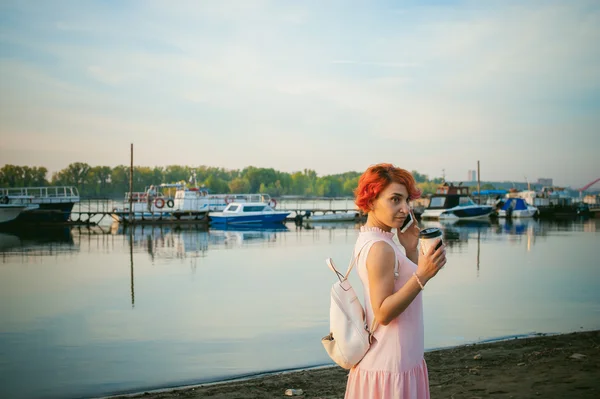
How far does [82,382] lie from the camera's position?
349 inches

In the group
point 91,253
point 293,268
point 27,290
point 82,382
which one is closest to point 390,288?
point 82,382

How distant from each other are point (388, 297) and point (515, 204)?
7552 cm

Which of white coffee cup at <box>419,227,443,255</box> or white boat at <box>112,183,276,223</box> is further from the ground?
white coffee cup at <box>419,227,443,255</box>

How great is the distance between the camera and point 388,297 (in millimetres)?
2873

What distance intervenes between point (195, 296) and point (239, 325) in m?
Result: 4.53

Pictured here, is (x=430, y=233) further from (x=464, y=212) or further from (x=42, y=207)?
(x=464, y=212)

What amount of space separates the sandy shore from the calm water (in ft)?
4.55

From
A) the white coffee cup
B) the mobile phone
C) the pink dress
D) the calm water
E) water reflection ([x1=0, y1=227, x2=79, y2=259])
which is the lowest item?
water reflection ([x1=0, y1=227, x2=79, y2=259])

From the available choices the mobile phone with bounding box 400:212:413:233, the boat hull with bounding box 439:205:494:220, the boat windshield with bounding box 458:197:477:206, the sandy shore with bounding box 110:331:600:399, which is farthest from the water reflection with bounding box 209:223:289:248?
the mobile phone with bounding box 400:212:413:233

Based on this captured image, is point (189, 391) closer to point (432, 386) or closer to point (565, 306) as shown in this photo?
point (432, 386)

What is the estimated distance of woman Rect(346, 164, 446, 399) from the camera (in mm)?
2871

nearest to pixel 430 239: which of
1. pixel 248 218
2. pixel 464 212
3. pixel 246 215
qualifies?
pixel 246 215

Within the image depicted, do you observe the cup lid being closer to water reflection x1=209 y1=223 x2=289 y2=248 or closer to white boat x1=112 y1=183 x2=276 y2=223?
water reflection x1=209 y1=223 x2=289 y2=248

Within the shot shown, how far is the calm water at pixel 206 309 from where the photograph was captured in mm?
9727
